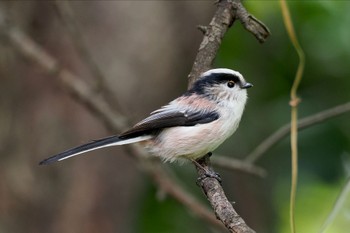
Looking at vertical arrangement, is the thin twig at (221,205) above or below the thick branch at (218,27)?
below

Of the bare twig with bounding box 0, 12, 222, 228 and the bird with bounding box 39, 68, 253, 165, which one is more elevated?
the bare twig with bounding box 0, 12, 222, 228

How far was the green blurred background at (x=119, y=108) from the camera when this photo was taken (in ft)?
13.6

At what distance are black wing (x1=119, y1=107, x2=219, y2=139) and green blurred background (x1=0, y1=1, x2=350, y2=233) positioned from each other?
875 millimetres

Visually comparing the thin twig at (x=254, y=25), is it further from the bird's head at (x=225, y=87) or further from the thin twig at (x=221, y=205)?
the thin twig at (x=221, y=205)

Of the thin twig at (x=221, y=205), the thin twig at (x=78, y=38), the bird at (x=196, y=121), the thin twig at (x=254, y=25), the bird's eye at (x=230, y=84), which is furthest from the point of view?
the thin twig at (x=78, y=38)

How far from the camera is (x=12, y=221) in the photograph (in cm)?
436

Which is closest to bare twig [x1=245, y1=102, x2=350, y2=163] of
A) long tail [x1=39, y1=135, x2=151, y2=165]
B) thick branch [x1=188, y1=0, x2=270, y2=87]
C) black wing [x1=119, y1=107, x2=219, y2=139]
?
black wing [x1=119, y1=107, x2=219, y2=139]

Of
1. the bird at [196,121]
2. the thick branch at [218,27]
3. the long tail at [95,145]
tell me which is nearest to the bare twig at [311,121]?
the bird at [196,121]

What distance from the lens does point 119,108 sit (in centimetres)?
408

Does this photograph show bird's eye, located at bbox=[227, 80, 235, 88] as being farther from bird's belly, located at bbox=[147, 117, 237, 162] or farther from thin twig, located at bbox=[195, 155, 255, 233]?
thin twig, located at bbox=[195, 155, 255, 233]

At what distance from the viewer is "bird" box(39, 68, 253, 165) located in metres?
3.09

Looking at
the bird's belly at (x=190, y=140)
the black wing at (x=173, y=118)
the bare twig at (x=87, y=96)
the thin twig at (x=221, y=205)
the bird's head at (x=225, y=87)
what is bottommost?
the thin twig at (x=221, y=205)

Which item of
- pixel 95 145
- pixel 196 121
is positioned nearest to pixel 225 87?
pixel 196 121

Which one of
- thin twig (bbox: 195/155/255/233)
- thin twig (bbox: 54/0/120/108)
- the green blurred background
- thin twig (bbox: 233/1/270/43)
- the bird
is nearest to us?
thin twig (bbox: 195/155/255/233)
